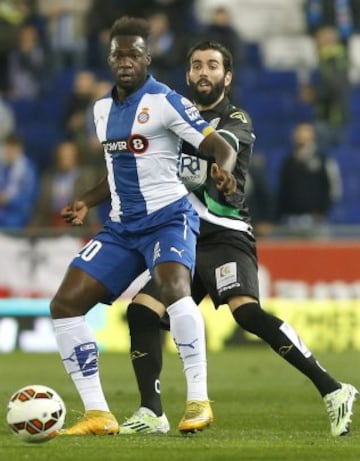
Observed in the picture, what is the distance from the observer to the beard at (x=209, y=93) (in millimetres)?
10188

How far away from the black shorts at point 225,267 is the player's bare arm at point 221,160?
1077mm

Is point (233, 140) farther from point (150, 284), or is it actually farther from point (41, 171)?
point (41, 171)

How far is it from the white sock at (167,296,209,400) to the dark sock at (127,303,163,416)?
20.4 inches

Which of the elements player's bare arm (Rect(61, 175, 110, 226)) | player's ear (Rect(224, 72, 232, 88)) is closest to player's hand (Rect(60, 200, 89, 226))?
player's bare arm (Rect(61, 175, 110, 226))

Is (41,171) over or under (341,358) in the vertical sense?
over

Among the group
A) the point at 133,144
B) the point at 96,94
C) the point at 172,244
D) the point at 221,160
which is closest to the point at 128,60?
the point at 133,144

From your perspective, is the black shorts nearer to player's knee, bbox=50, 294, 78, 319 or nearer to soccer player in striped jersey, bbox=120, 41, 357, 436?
soccer player in striped jersey, bbox=120, 41, 357, 436

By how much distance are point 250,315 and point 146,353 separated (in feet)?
2.22

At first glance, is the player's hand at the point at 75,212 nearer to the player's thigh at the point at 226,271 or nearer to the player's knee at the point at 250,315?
the player's thigh at the point at 226,271

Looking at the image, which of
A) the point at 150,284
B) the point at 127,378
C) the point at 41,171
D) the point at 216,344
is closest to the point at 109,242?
the point at 150,284

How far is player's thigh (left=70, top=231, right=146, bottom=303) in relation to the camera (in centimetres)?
939

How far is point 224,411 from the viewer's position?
11477 mm

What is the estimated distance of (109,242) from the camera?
374 inches

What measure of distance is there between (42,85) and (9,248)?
5.49 meters
